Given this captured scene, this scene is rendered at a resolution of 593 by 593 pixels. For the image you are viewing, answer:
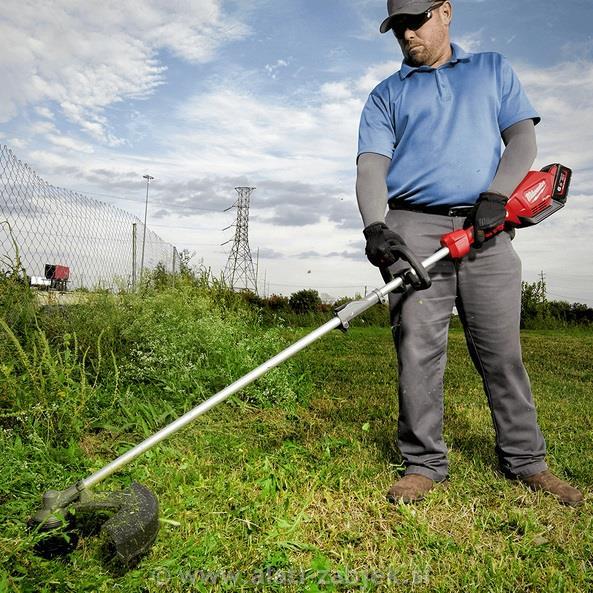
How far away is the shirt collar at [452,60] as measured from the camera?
3032 mm

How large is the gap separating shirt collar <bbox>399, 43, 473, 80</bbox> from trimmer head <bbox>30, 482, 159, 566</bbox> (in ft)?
7.46

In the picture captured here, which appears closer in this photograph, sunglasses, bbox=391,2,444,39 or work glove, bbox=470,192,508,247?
work glove, bbox=470,192,508,247

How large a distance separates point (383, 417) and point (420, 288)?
179cm

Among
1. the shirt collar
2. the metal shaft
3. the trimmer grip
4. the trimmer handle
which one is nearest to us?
the metal shaft

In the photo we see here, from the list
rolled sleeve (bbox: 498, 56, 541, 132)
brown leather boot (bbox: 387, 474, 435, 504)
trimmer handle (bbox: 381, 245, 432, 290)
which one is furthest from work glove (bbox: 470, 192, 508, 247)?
brown leather boot (bbox: 387, 474, 435, 504)

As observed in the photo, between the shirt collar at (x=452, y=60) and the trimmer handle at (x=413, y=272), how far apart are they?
0.96 m

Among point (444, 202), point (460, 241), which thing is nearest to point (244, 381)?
point (460, 241)

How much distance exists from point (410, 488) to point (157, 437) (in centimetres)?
117

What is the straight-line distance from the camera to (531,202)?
2.97m

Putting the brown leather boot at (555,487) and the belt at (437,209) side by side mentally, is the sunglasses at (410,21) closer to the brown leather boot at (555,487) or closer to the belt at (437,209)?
the belt at (437,209)

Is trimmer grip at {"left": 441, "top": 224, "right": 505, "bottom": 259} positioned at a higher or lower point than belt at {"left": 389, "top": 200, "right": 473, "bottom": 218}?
lower

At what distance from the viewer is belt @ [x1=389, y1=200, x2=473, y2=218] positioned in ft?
9.75

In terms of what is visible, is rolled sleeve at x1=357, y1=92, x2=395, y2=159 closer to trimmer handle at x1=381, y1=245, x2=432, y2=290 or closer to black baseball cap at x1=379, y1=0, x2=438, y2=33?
black baseball cap at x1=379, y1=0, x2=438, y2=33

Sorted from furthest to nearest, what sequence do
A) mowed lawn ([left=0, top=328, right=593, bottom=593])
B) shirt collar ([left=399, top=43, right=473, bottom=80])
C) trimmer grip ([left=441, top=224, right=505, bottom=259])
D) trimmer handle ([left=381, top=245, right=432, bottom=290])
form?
shirt collar ([left=399, top=43, right=473, bottom=80]) < trimmer grip ([left=441, top=224, right=505, bottom=259]) < trimmer handle ([left=381, top=245, right=432, bottom=290]) < mowed lawn ([left=0, top=328, right=593, bottom=593])
